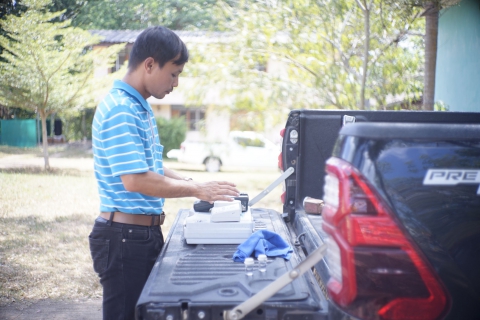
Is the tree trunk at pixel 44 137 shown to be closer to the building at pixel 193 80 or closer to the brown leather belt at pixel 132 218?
the building at pixel 193 80

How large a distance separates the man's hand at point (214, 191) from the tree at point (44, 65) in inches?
148

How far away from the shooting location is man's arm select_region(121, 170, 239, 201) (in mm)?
2307

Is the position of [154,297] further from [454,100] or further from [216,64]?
[216,64]

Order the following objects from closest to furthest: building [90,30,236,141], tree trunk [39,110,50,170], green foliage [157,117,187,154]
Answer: tree trunk [39,110,50,170]
building [90,30,236,141]
green foliage [157,117,187,154]

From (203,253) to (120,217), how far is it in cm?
46

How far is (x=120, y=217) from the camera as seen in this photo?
2.56m

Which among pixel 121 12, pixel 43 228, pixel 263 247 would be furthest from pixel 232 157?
pixel 263 247

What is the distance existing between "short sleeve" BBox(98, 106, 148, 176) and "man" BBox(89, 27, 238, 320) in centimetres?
2

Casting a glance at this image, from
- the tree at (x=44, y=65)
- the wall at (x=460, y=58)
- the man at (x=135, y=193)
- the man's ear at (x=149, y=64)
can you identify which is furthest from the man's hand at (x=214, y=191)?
the wall at (x=460, y=58)

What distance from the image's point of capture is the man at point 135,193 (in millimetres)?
2479

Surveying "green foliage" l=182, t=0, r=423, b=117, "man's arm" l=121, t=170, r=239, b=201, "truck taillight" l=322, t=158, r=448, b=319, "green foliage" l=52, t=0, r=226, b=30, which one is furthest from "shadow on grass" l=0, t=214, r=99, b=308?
"green foliage" l=182, t=0, r=423, b=117

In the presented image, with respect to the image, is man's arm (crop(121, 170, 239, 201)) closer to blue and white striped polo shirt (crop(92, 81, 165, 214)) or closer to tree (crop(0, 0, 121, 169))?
blue and white striped polo shirt (crop(92, 81, 165, 214))

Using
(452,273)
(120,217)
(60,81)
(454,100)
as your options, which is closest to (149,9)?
(60,81)

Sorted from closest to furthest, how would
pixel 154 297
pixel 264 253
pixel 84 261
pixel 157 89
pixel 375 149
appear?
pixel 375 149 < pixel 154 297 < pixel 264 253 < pixel 157 89 < pixel 84 261
